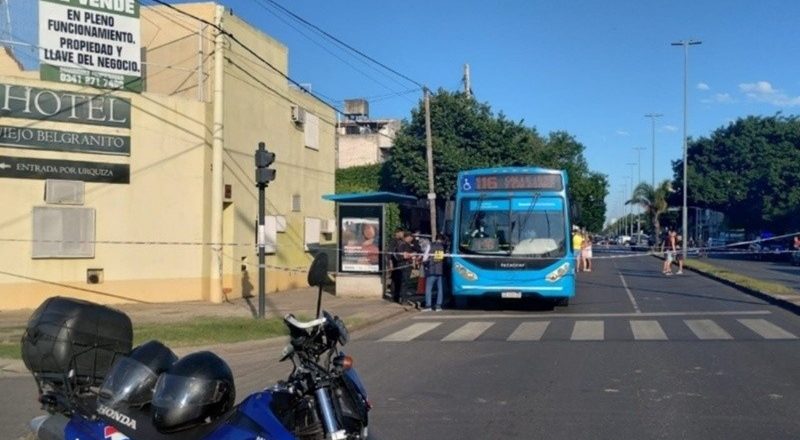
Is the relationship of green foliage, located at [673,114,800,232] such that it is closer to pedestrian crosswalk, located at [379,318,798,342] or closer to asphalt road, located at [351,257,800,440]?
asphalt road, located at [351,257,800,440]

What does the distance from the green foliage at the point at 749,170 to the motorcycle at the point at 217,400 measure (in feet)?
227

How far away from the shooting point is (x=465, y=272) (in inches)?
765

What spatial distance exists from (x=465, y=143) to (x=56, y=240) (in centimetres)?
2921

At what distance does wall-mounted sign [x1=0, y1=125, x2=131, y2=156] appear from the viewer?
57.0 feet

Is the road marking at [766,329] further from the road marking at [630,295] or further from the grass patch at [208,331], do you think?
the grass patch at [208,331]

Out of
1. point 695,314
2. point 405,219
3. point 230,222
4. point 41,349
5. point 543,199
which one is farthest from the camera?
point 405,219

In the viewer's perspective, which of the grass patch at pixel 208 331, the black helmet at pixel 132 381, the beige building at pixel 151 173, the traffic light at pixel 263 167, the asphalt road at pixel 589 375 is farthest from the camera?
the beige building at pixel 151 173

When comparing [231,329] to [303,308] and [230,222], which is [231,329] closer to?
[303,308]

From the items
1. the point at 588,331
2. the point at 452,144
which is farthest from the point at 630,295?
the point at 452,144

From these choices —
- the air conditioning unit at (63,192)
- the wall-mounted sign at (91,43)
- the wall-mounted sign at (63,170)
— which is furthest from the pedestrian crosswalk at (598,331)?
the wall-mounted sign at (91,43)

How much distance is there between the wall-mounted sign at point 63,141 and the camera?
57.0 ft

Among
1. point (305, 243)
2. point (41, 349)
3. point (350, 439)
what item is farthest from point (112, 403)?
point (305, 243)

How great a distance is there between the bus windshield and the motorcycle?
14.8m

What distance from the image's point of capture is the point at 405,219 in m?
39.1
